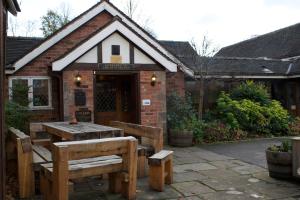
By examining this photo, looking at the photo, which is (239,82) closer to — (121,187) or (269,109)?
(269,109)

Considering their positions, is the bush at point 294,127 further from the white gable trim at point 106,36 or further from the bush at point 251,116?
Result: the white gable trim at point 106,36

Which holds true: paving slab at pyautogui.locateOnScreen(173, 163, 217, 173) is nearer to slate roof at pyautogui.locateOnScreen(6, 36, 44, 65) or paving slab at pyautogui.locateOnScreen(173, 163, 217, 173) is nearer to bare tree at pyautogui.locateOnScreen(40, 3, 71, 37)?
slate roof at pyautogui.locateOnScreen(6, 36, 44, 65)

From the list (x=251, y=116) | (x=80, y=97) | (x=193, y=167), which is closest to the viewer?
(x=193, y=167)

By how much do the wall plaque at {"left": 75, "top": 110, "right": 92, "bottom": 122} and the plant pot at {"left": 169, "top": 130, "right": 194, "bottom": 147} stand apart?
8.62 ft

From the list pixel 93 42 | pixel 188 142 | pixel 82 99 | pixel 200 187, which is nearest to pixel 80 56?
pixel 93 42

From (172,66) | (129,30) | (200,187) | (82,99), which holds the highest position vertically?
(129,30)

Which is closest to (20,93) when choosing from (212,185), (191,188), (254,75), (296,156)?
(191,188)

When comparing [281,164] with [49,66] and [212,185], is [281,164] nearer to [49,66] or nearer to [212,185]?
[212,185]

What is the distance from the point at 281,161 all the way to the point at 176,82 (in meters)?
6.63

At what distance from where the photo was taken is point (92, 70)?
10141mm

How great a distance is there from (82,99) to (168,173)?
457 centimetres

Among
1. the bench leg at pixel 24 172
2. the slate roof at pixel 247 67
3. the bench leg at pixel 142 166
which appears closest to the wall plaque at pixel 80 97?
the bench leg at pixel 142 166

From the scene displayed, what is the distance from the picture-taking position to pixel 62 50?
11.0m

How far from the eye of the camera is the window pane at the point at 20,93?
9812 millimetres
